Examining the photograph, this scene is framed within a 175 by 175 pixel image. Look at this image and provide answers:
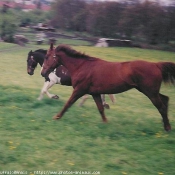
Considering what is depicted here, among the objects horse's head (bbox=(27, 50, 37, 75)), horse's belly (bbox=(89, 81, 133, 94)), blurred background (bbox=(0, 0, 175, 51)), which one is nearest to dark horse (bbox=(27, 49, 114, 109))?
horse's head (bbox=(27, 50, 37, 75))

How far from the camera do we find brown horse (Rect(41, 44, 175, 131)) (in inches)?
264

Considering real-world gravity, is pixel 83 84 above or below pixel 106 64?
below

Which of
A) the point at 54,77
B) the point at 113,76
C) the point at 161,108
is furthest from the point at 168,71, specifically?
the point at 54,77

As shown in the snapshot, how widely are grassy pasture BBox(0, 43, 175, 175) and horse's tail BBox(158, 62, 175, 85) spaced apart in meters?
1.09

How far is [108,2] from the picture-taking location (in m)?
35.0

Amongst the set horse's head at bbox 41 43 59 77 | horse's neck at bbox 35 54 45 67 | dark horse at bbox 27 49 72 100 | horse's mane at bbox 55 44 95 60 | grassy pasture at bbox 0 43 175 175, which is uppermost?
horse's mane at bbox 55 44 95 60

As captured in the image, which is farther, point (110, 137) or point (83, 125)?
point (83, 125)

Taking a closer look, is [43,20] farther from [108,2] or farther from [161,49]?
[161,49]

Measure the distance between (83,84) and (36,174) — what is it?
9.92 feet

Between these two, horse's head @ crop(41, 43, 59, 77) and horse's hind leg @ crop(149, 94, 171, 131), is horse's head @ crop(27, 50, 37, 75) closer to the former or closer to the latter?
horse's head @ crop(41, 43, 59, 77)

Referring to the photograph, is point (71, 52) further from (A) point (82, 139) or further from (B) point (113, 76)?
(A) point (82, 139)

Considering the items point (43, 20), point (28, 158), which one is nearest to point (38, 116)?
point (28, 158)

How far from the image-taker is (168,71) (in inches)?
275

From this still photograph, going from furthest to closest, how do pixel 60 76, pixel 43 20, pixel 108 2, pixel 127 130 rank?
pixel 43 20 → pixel 108 2 → pixel 60 76 → pixel 127 130
